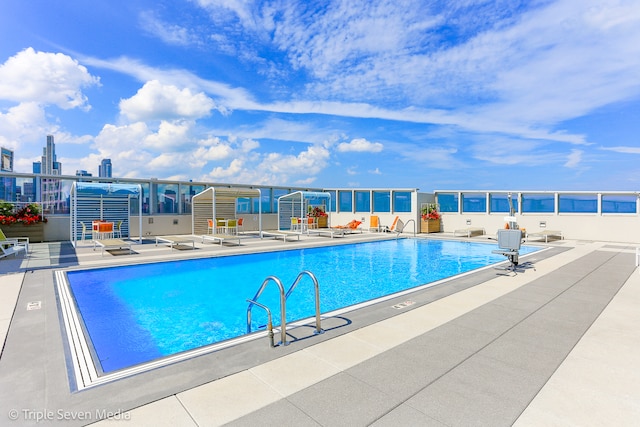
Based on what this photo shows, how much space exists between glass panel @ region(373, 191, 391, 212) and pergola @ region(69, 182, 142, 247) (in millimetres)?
11464

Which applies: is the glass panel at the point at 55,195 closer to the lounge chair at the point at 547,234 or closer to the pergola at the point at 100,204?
the pergola at the point at 100,204

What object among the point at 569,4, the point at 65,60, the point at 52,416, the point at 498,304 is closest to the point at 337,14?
the point at 569,4

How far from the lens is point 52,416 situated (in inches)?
79.5

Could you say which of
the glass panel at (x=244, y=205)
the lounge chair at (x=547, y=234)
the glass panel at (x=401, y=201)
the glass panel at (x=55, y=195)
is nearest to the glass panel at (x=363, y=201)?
the glass panel at (x=401, y=201)

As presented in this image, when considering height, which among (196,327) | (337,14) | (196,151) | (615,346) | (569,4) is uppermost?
(337,14)

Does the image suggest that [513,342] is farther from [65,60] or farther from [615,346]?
[65,60]

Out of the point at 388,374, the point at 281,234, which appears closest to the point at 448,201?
the point at 281,234

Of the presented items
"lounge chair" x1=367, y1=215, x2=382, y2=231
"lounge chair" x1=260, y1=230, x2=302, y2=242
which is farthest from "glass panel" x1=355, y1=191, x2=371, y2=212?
"lounge chair" x1=260, y1=230, x2=302, y2=242

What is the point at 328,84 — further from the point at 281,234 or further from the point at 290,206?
the point at 281,234

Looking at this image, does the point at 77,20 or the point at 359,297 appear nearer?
the point at 359,297

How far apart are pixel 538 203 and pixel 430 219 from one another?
452 cm

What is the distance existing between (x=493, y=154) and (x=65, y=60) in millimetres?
25657

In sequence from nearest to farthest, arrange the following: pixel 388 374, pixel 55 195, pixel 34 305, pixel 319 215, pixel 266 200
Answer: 1. pixel 388 374
2. pixel 34 305
3. pixel 55 195
4. pixel 266 200
5. pixel 319 215

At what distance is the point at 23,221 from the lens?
36.3ft
